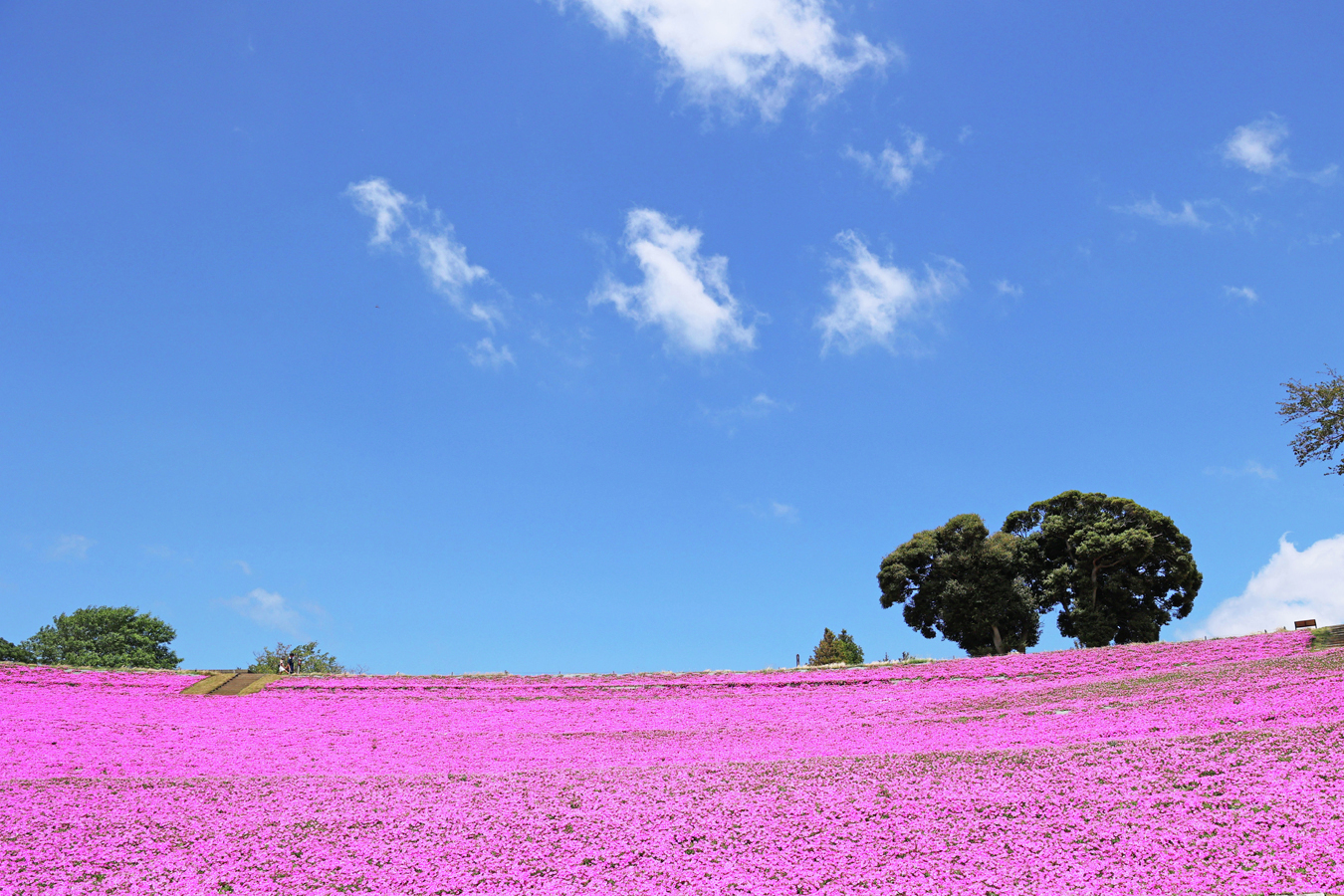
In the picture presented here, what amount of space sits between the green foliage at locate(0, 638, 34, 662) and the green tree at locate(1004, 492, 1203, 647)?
62247mm

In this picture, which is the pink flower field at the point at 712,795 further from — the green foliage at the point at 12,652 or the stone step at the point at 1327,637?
the green foliage at the point at 12,652

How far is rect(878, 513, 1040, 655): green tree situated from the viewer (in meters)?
43.7

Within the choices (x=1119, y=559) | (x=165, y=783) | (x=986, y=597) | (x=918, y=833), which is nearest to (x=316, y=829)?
(x=165, y=783)

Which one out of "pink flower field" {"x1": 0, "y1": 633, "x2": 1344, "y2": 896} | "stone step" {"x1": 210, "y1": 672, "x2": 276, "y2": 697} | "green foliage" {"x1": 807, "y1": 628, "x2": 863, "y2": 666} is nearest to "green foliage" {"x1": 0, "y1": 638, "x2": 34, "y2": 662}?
"stone step" {"x1": 210, "y1": 672, "x2": 276, "y2": 697}

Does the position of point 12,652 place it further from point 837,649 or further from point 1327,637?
point 1327,637

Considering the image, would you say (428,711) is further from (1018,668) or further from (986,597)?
(986,597)

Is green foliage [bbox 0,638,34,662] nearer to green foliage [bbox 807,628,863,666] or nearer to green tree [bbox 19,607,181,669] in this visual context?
green tree [bbox 19,607,181,669]

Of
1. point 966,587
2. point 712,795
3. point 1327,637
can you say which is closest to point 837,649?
point 966,587

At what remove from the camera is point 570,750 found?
63.7 feet

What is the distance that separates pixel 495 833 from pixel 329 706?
51.1 feet

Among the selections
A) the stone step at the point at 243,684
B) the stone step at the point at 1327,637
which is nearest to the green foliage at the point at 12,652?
the stone step at the point at 243,684

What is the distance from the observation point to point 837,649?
6606 cm

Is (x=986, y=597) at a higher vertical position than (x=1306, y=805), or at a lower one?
higher

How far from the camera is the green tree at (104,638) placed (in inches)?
2483
